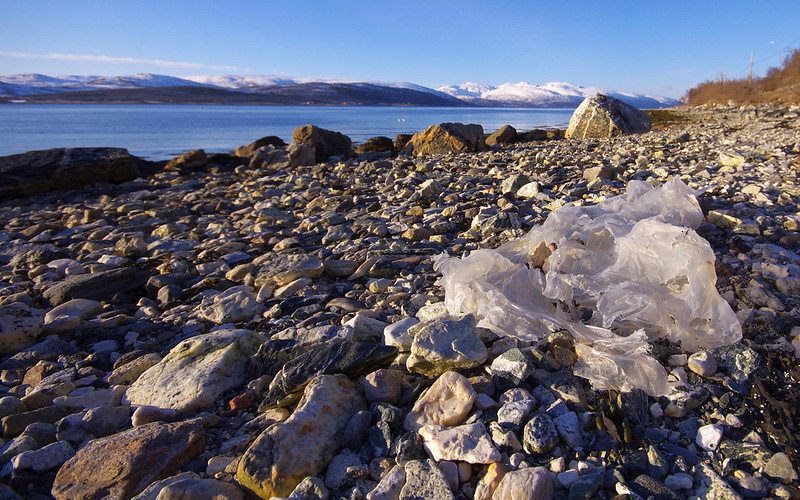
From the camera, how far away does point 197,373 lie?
1951 millimetres

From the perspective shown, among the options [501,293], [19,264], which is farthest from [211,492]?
[19,264]

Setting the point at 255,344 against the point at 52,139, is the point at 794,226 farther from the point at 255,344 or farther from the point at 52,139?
the point at 52,139

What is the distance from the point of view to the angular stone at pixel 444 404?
5.00 feet

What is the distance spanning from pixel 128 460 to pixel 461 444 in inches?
42.6

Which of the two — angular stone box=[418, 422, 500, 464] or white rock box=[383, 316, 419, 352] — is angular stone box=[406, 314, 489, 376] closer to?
white rock box=[383, 316, 419, 352]

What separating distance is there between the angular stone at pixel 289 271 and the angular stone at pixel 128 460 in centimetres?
149

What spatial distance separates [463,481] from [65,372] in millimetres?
2027

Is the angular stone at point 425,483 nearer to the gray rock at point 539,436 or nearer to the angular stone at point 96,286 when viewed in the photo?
the gray rock at point 539,436

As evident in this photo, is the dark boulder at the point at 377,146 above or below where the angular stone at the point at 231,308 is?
above

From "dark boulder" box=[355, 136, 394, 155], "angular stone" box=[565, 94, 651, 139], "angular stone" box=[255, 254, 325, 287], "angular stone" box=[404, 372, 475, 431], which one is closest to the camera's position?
"angular stone" box=[404, 372, 475, 431]

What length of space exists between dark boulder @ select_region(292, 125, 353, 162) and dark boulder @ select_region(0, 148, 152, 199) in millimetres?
3684

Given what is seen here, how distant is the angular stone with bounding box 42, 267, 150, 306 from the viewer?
3223 millimetres

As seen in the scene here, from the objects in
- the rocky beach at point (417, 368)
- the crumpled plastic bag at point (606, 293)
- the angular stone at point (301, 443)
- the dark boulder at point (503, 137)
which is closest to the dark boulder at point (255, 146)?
the dark boulder at point (503, 137)

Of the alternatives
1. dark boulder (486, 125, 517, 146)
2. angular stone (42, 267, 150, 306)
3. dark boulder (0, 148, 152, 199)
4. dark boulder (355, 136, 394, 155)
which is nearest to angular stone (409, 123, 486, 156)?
dark boulder (486, 125, 517, 146)
